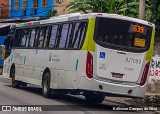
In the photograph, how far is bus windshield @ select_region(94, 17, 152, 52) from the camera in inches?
603

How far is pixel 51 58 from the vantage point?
18.4 meters

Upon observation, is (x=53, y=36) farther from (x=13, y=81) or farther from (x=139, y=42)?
(x=13, y=81)

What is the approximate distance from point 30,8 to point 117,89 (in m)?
38.4

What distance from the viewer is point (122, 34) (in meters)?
15.6

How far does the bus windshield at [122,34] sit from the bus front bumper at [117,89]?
1.20 m

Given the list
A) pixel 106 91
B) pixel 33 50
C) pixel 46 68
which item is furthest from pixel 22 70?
pixel 106 91

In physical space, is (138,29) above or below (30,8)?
above

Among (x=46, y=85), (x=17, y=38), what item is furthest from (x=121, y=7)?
(x=46, y=85)

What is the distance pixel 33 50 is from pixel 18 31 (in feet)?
9.86

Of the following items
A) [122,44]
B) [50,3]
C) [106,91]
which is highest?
[122,44]

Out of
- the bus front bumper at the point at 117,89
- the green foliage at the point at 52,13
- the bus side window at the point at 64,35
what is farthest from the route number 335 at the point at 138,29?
the green foliage at the point at 52,13

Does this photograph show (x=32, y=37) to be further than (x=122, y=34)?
Yes

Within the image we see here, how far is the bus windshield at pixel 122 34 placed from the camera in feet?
50.2

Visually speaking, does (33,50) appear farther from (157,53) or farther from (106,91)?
(157,53)
